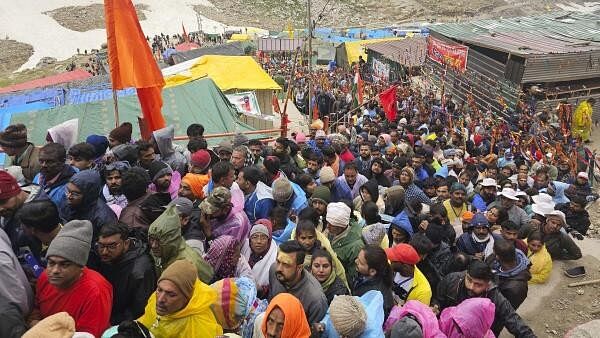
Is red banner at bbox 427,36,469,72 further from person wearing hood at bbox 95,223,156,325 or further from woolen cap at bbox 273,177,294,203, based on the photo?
person wearing hood at bbox 95,223,156,325

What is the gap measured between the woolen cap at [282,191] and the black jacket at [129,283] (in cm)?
184

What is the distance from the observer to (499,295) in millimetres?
3324

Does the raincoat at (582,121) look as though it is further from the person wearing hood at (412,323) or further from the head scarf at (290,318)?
the head scarf at (290,318)

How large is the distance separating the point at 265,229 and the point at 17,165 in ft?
10.1

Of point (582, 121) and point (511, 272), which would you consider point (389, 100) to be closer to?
point (582, 121)

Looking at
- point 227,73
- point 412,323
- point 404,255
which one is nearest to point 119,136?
point 404,255

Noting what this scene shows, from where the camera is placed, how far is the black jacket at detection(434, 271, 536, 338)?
324cm

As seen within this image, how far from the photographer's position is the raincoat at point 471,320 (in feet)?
9.77

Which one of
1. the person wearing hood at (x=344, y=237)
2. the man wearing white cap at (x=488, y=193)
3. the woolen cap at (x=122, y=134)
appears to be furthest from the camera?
the man wearing white cap at (x=488, y=193)

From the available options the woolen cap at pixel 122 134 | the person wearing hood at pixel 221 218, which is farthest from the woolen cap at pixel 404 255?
the woolen cap at pixel 122 134

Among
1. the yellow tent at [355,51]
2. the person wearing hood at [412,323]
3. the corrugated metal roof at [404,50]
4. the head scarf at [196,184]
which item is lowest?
the yellow tent at [355,51]

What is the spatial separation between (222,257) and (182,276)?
0.84 metres

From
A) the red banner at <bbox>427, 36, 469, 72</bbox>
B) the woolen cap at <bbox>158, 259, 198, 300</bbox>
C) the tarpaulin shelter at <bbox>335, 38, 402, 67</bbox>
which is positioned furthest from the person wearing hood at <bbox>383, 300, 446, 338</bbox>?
the tarpaulin shelter at <bbox>335, 38, 402, 67</bbox>

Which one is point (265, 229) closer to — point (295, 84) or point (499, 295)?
point (499, 295)
